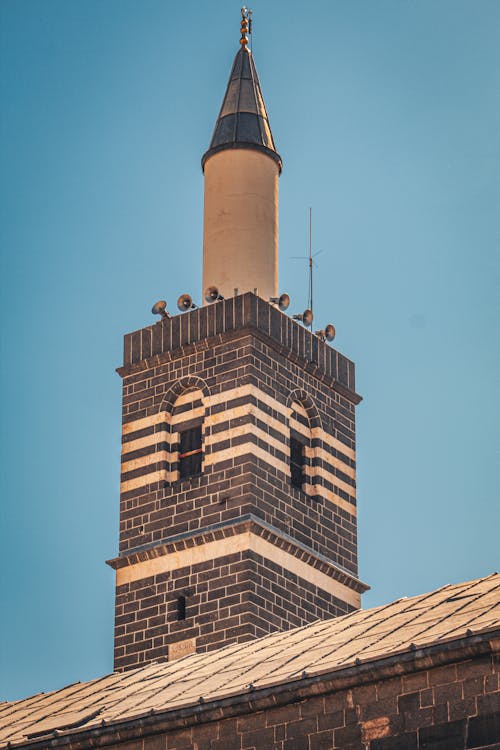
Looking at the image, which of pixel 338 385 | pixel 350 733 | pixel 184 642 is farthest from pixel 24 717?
pixel 338 385

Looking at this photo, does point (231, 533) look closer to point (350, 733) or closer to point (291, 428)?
point (291, 428)

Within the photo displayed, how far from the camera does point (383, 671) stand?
27844 mm

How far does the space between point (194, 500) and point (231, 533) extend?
1.73 meters

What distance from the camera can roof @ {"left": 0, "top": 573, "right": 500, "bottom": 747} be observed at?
28.6 metres

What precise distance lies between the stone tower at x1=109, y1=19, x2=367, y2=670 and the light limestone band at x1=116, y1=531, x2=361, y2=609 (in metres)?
0.04

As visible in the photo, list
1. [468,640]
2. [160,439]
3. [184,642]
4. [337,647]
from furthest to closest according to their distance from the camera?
[160,439] < [184,642] < [337,647] < [468,640]

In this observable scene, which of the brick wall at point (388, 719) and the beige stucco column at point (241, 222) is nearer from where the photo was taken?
the brick wall at point (388, 719)

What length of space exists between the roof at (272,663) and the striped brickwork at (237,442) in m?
7.83

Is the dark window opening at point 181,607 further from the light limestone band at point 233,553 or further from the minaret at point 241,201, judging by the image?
the minaret at point 241,201

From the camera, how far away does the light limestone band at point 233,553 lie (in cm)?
4394

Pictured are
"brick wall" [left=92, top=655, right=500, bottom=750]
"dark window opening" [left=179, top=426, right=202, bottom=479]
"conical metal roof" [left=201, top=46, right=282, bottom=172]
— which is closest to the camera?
"brick wall" [left=92, top=655, right=500, bottom=750]

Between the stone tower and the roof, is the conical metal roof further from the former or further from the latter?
the roof

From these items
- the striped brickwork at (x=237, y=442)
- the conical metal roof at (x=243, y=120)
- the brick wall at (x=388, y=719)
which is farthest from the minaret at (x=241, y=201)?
the brick wall at (x=388, y=719)

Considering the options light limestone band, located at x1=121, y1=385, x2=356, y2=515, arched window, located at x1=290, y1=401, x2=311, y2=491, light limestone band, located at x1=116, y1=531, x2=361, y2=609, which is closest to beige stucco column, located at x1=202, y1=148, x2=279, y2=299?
arched window, located at x1=290, y1=401, x2=311, y2=491
